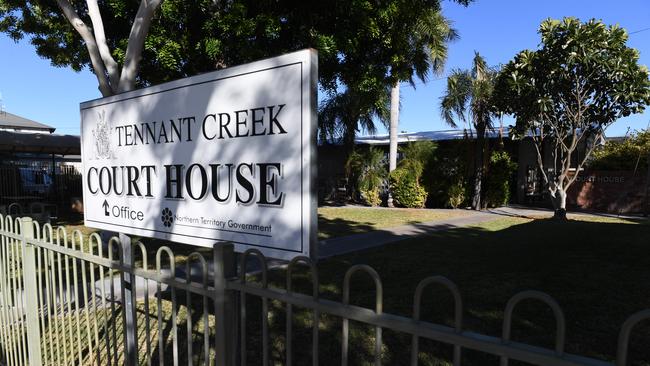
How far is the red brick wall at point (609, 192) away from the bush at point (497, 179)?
9.05 ft

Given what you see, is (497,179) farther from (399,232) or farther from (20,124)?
(20,124)

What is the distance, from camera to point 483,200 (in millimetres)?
17266

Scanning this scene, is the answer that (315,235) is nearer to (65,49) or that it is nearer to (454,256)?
(454,256)

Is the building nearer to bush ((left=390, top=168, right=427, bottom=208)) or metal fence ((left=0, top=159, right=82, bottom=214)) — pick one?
metal fence ((left=0, top=159, right=82, bottom=214))

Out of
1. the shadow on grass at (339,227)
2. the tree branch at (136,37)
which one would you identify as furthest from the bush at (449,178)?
the tree branch at (136,37)

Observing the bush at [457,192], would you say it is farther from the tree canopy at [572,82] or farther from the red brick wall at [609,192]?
the red brick wall at [609,192]

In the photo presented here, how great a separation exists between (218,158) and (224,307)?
0.85m

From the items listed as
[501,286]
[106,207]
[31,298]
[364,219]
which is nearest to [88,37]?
[106,207]

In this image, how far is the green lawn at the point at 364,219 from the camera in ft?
37.1

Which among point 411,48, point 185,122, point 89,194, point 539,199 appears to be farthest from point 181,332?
point 539,199

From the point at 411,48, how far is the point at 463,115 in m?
7.57

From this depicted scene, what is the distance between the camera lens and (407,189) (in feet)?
58.6

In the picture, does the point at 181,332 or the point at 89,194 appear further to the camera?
the point at 181,332

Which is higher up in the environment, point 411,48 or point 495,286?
point 411,48
